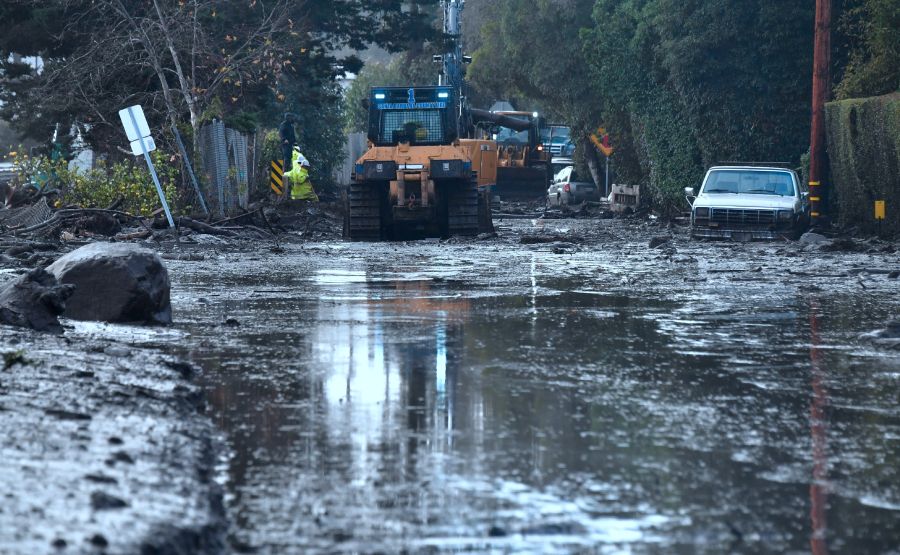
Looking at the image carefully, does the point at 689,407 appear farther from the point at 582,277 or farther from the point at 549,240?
the point at 549,240

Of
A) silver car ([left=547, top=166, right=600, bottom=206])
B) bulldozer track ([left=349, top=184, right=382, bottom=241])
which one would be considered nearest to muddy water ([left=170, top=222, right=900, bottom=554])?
bulldozer track ([left=349, top=184, right=382, bottom=241])

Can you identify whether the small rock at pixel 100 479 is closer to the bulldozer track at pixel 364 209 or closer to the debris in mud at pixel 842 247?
the debris in mud at pixel 842 247

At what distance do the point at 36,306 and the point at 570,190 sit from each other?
39.5 metres

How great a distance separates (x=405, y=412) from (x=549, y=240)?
65.4 feet

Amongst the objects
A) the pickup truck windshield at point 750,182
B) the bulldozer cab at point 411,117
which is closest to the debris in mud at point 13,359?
the bulldozer cab at point 411,117

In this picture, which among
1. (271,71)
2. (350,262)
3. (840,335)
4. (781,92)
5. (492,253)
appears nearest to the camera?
(840,335)

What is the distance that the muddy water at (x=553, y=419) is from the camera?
5.63 m

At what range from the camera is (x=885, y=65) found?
98.5 feet

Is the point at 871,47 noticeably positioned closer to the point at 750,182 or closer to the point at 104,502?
the point at 750,182

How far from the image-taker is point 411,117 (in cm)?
3017

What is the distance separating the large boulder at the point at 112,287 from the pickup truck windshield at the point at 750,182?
1806cm

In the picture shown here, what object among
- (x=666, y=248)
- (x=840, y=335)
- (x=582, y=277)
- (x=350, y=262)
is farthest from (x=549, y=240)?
(x=840, y=335)

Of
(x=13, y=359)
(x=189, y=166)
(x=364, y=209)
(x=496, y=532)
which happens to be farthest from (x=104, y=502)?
(x=189, y=166)

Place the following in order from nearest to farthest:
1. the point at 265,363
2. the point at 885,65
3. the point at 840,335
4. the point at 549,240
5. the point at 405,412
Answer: the point at 405,412
the point at 265,363
the point at 840,335
the point at 549,240
the point at 885,65
